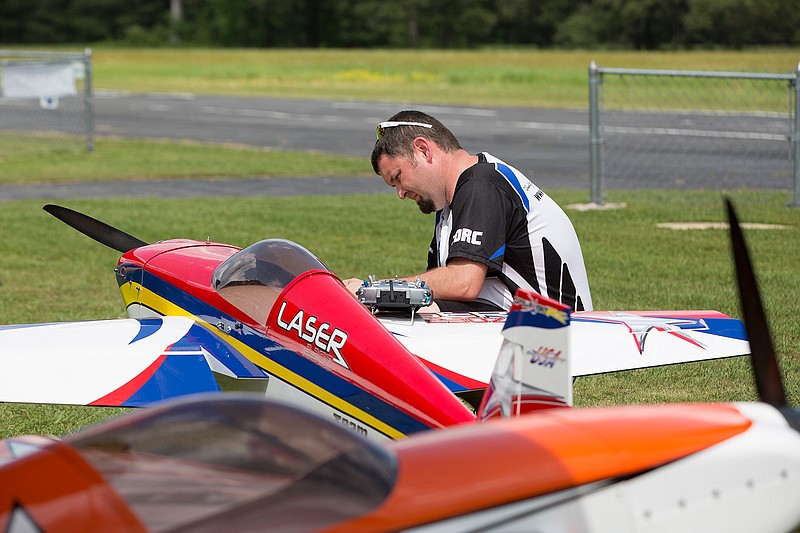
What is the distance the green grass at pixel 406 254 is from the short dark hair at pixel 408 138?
6.33ft

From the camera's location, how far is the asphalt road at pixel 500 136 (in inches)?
689

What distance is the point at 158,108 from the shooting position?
3475cm

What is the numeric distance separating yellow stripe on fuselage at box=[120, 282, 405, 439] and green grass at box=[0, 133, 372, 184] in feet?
44.3

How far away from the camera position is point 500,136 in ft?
82.2

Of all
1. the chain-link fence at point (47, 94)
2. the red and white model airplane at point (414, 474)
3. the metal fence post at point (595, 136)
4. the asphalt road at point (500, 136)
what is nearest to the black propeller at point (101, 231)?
the red and white model airplane at point (414, 474)

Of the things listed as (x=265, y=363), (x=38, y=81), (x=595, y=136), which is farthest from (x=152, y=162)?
(x=265, y=363)

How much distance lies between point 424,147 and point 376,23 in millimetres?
83367

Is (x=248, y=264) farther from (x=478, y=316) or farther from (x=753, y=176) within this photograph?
(x=753, y=176)

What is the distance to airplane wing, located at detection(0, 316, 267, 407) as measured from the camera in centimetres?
458

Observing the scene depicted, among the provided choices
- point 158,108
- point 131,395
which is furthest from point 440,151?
point 158,108

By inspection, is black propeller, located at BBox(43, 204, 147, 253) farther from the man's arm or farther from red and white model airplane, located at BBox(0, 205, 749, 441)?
the man's arm

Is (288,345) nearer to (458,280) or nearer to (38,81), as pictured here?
(458,280)

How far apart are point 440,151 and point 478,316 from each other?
0.82m

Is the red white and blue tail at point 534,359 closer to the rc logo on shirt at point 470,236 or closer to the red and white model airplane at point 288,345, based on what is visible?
the red and white model airplane at point 288,345
